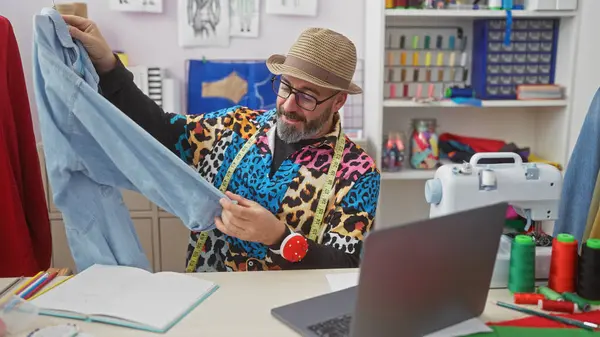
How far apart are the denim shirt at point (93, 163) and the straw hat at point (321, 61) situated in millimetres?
523

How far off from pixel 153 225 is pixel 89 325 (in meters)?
1.63

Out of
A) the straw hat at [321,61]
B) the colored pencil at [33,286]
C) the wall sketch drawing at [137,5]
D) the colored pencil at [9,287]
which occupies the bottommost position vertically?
the colored pencil at [9,287]

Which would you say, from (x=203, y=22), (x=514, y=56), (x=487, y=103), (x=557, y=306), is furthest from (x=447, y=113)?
(x=557, y=306)

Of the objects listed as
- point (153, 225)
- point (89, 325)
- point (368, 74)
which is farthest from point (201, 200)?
point (368, 74)

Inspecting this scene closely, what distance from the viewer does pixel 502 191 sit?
143cm

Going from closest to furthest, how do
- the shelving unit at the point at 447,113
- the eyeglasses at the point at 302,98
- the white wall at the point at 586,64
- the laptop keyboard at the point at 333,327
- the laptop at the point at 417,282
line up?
the laptop at the point at 417,282 < the laptop keyboard at the point at 333,327 < the eyeglasses at the point at 302,98 < the white wall at the point at 586,64 < the shelving unit at the point at 447,113

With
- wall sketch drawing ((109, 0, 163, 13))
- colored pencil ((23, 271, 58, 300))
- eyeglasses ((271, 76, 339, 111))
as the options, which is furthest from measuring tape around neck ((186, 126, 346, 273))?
wall sketch drawing ((109, 0, 163, 13))

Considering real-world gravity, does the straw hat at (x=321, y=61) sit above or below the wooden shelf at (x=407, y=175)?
above

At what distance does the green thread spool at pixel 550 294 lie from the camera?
1.33m

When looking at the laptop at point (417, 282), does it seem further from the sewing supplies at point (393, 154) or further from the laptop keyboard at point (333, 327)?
the sewing supplies at point (393, 154)

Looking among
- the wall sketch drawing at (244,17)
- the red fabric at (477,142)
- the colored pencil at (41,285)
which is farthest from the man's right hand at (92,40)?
the red fabric at (477,142)

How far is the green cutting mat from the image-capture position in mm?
1186

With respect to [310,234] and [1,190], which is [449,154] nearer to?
[310,234]

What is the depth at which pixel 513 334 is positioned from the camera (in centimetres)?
119
